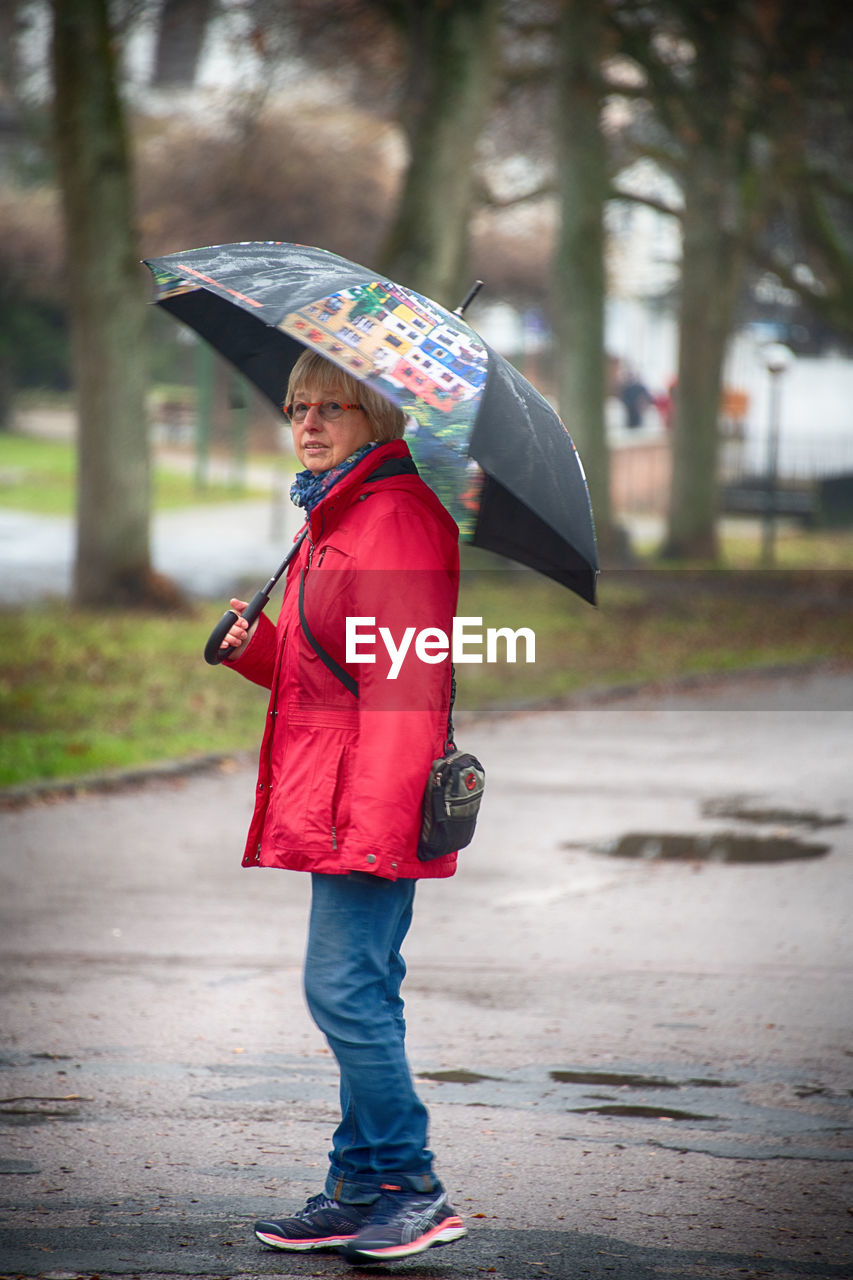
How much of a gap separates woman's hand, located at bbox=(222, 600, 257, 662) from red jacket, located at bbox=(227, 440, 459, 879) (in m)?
0.13

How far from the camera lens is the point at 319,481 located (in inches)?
152

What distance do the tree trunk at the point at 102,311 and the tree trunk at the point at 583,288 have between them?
6284 millimetres

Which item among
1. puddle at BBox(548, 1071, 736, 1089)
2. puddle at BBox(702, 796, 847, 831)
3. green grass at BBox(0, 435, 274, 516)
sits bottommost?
puddle at BBox(548, 1071, 736, 1089)

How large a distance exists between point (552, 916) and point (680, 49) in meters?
17.2

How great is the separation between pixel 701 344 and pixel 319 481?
65.2 ft

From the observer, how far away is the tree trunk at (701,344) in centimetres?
2247

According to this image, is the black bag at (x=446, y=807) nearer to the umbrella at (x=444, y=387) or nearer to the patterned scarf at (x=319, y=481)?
the umbrella at (x=444, y=387)

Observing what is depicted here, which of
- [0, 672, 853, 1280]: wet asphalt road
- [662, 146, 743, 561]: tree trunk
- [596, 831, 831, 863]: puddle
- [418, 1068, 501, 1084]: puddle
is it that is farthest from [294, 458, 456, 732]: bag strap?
[662, 146, 743, 561]: tree trunk

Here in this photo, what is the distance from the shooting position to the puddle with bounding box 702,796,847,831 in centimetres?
909

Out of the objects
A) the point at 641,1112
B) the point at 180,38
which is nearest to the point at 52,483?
the point at 180,38

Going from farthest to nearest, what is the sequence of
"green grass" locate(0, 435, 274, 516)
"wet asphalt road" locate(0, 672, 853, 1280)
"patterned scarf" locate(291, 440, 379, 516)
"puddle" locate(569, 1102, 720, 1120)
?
"green grass" locate(0, 435, 274, 516)
"puddle" locate(569, 1102, 720, 1120)
"wet asphalt road" locate(0, 672, 853, 1280)
"patterned scarf" locate(291, 440, 379, 516)

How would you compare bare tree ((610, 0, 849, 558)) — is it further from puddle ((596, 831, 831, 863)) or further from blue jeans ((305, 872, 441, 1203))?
blue jeans ((305, 872, 441, 1203))

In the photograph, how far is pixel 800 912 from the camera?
7289mm

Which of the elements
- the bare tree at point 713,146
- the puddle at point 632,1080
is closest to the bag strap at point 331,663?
the puddle at point 632,1080
